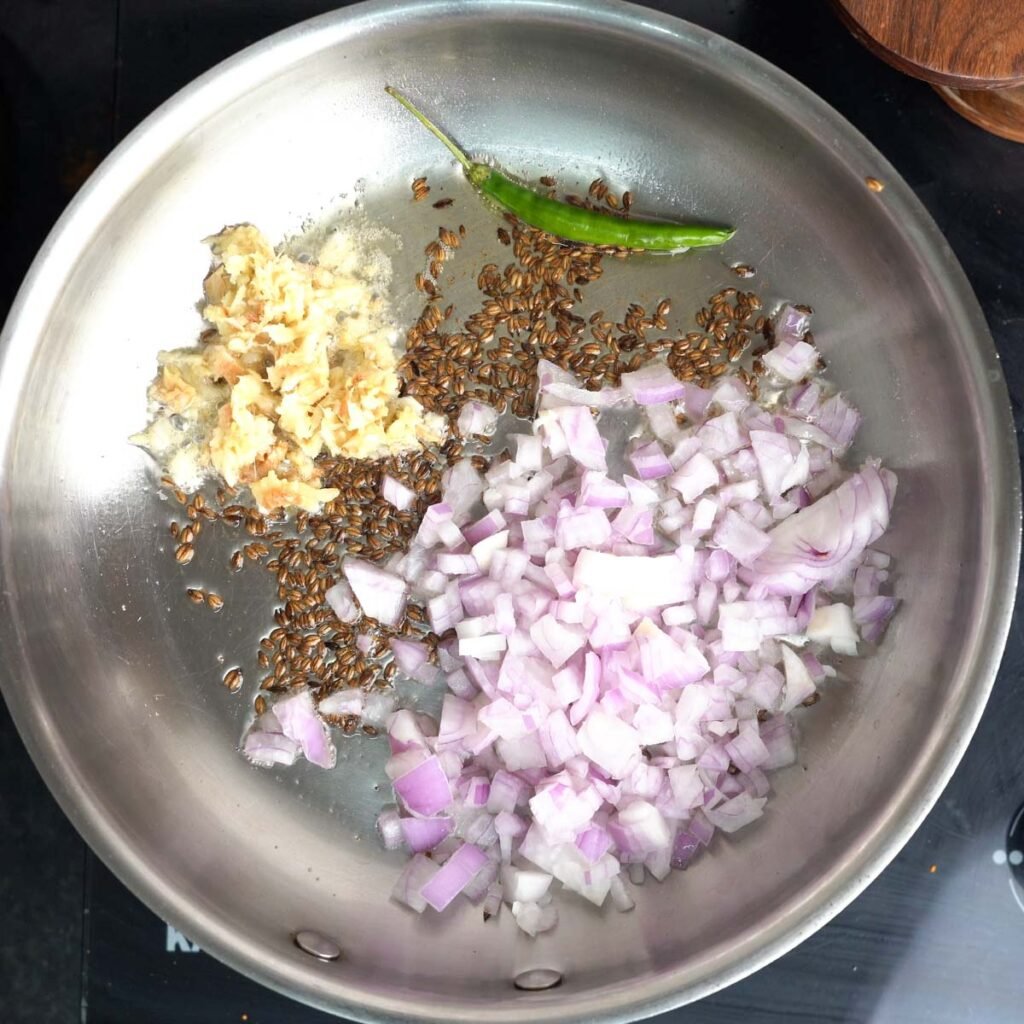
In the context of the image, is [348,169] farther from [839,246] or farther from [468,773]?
[468,773]

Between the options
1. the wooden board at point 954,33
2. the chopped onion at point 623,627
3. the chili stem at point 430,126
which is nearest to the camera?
the wooden board at point 954,33

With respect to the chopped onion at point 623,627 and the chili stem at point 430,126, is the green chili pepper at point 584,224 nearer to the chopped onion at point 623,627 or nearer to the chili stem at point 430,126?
the chili stem at point 430,126

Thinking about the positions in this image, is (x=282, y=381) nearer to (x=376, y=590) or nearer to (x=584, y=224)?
(x=376, y=590)

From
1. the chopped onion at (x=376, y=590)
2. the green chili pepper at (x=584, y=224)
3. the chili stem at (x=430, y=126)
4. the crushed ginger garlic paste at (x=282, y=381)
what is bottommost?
the chopped onion at (x=376, y=590)

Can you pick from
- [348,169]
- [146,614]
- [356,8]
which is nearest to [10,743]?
[146,614]

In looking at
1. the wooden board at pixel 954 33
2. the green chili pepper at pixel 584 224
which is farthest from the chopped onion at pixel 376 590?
the wooden board at pixel 954 33

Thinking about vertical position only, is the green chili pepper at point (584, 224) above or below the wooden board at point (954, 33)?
below
